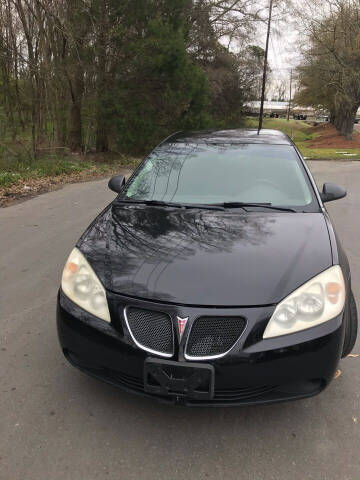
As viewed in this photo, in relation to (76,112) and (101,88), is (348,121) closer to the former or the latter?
(101,88)

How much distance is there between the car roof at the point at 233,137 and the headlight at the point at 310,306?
2133mm

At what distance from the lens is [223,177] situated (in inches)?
139

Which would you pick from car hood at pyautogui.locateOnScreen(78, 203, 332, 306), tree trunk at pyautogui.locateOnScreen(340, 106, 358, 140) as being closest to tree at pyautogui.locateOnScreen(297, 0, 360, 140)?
tree trunk at pyautogui.locateOnScreen(340, 106, 358, 140)

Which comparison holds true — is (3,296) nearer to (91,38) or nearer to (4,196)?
(4,196)

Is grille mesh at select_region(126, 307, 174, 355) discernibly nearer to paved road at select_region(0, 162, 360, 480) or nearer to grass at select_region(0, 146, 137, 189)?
paved road at select_region(0, 162, 360, 480)

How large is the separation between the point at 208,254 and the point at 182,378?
2.43 ft

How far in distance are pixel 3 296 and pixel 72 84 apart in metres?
12.9

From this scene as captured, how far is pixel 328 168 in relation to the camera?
50.5ft

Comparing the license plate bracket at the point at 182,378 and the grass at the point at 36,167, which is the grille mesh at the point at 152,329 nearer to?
the license plate bracket at the point at 182,378

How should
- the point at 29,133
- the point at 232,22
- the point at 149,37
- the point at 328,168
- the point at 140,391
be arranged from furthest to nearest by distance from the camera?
the point at 232,22 < the point at 328,168 < the point at 149,37 < the point at 29,133 < the point at 140,391

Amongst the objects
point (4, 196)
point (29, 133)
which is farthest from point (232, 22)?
point (4, 196)

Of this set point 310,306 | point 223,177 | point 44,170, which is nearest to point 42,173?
point 44,170

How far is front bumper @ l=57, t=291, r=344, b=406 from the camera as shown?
2.03 m

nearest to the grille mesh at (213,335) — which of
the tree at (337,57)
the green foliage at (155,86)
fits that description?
the green foliage at (155,86)
